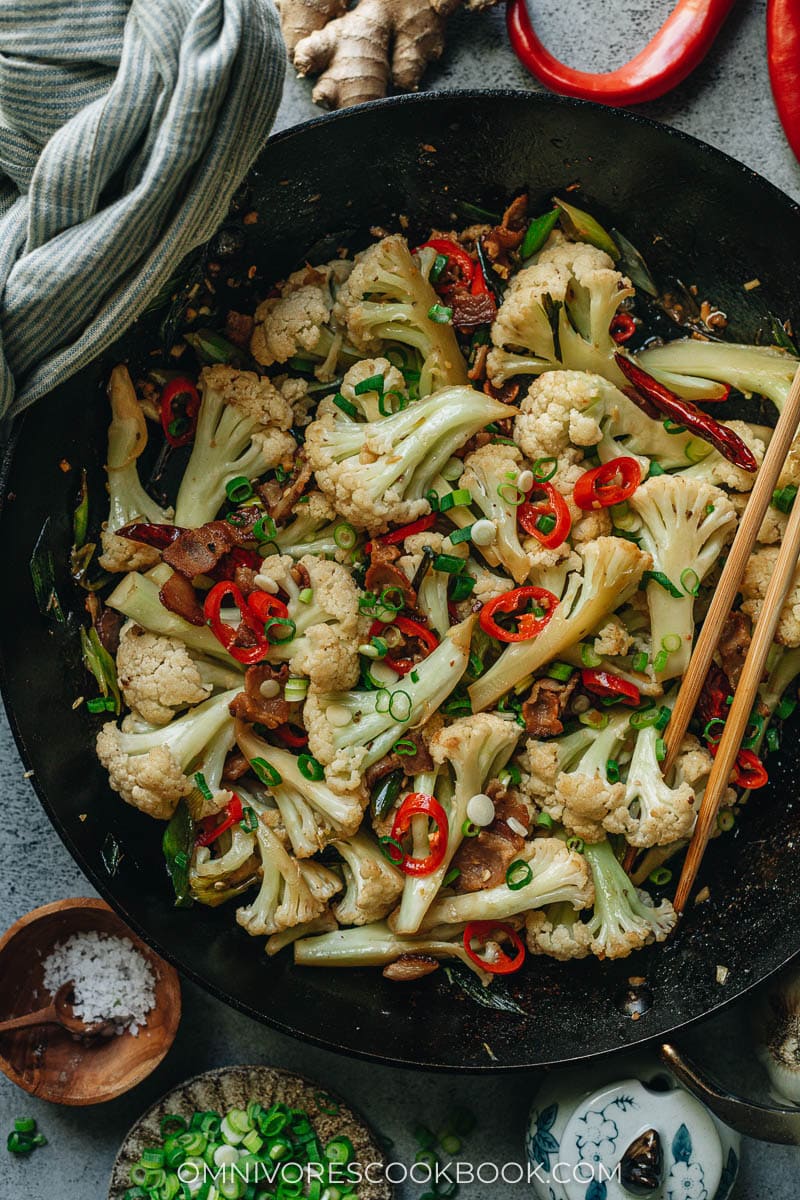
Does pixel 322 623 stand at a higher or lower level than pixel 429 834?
Result: higher

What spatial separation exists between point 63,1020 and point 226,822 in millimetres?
894

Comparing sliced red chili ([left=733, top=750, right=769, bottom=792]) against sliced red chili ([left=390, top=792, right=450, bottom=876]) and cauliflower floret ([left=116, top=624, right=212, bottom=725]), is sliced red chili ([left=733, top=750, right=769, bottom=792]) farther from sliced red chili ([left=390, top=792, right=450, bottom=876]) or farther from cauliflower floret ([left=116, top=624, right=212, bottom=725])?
cauliflower floret ([left=116, top=624, right=212, bottom=725])

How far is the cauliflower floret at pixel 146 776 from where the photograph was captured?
8.77ft

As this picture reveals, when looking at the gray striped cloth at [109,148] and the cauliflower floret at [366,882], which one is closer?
the gray striped cloth at [109,148]

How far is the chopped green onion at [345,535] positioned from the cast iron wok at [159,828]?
2.38 ft

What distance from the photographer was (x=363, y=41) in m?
3.02

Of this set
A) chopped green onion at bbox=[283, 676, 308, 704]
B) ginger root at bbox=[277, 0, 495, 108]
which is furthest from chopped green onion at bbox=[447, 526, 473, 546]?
ginger root at bbox=[277, 0, 495, 108]

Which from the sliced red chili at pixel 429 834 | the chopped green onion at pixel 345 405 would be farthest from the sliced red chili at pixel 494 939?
the chopped green onion at pixel 345 405

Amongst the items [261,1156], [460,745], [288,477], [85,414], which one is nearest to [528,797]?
[460,745]

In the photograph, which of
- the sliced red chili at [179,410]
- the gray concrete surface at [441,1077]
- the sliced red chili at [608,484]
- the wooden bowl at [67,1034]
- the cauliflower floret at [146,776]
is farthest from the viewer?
the gray concrete surface at [441,1077]

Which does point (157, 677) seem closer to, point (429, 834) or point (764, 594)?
point (429, 834)

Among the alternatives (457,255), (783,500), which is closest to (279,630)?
(457,255)

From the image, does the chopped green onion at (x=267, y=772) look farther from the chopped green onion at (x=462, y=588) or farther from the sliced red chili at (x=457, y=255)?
the sliced red chili at (x=457, y=255)

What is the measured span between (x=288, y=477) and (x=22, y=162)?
41.4 inches
